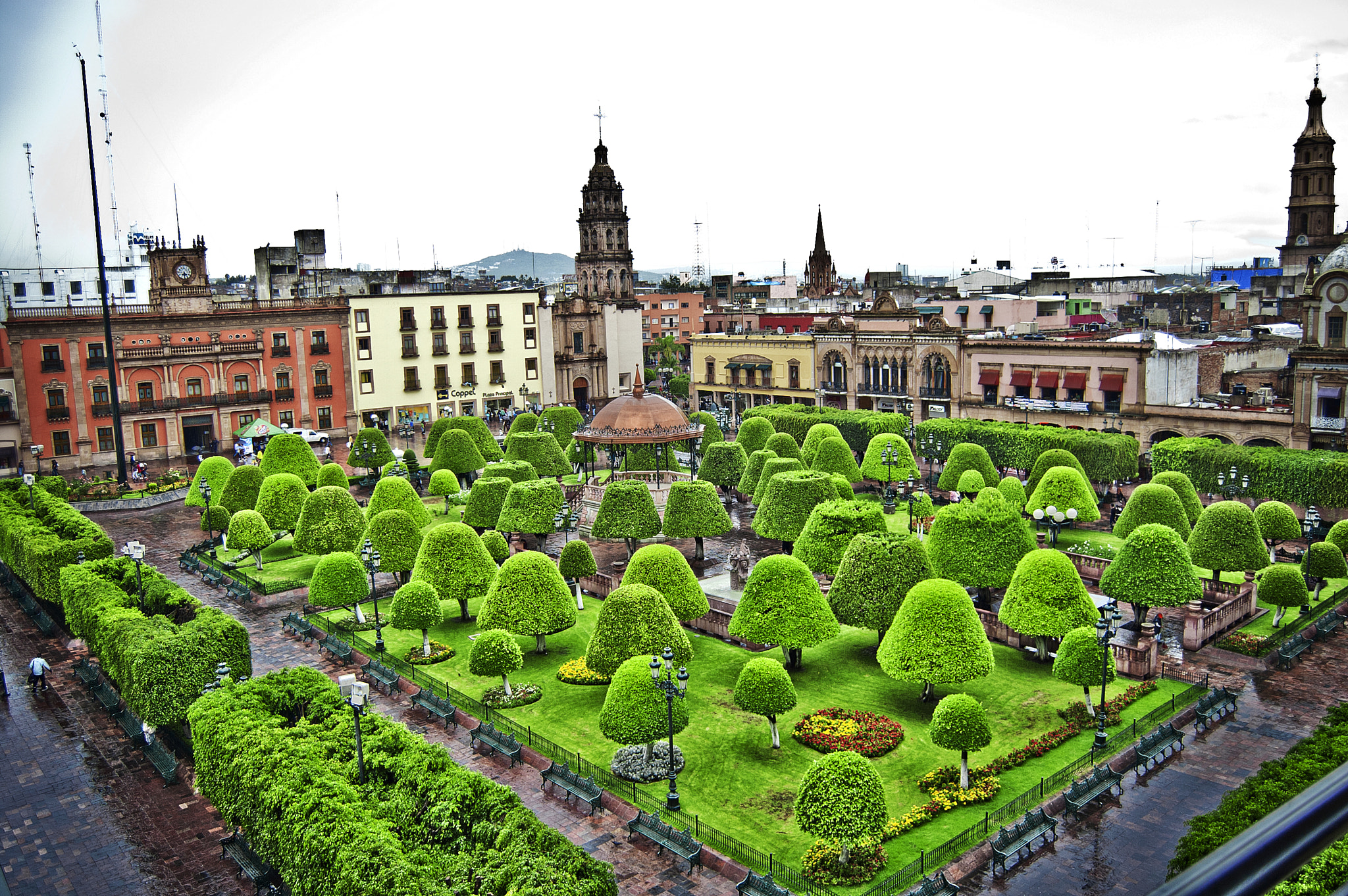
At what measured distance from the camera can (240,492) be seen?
54.1 m

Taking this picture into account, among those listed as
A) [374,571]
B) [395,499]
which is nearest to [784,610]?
[374,571]

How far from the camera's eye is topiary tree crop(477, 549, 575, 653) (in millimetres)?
34906

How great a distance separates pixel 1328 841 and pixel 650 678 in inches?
1007

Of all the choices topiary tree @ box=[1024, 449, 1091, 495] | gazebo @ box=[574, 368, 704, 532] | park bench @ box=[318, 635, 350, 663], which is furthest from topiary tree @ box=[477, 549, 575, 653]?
topiary tree @ box=[1024, 449, 1091, 495]

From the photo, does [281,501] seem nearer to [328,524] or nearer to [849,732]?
[328,524]

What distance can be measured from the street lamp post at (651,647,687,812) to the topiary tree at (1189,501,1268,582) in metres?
23.1

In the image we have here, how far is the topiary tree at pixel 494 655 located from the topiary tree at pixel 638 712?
5.59 metres

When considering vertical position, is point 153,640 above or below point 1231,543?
above

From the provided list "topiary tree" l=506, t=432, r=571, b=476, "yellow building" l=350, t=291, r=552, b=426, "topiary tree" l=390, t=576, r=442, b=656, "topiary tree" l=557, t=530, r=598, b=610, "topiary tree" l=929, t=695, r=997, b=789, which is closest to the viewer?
"topiary tree" l=929, t=695, r=997, b=789

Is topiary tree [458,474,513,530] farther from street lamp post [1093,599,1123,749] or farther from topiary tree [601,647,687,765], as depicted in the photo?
street lamp post [1093,599,1123,749]

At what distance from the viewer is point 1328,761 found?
18.4 metres

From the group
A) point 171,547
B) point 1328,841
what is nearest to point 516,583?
point 171,547

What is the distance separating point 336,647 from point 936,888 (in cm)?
2400

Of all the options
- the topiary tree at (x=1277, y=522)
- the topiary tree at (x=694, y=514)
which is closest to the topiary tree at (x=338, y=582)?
the topiary tree at (x=694, y=514)
